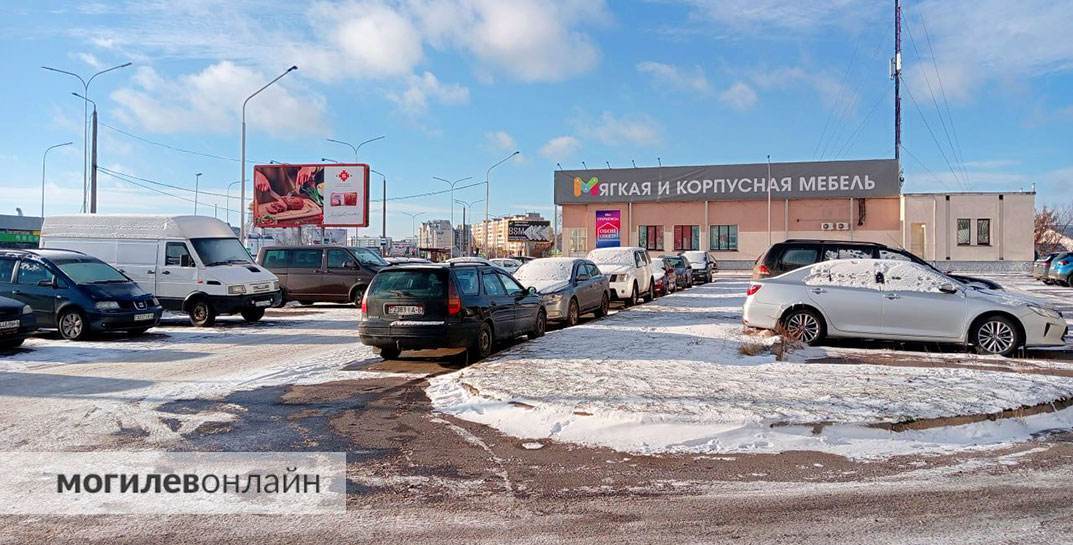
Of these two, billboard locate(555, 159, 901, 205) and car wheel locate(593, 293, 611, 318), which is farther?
billboard locate(555, 159, 901, 205)

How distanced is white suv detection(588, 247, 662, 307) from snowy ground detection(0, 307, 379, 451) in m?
8.16

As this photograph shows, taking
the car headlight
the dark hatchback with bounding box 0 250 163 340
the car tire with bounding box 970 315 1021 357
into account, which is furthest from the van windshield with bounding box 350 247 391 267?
the car headlight

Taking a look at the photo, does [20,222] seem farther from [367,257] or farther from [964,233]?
[964,233]

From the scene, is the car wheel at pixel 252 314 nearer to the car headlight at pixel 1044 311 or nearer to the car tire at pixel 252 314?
the car tire at pixel 252 314

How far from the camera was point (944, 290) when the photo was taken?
477 inches

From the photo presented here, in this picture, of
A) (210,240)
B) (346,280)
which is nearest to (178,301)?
(210,240)

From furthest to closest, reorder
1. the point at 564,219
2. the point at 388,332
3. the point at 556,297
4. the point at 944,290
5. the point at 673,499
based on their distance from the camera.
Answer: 1. the point at 564,219
2. the point at 556,297
3. the point at 944,290
4. the point at 388,332
5. the point at 673,499

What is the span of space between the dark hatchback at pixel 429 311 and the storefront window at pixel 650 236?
1885 inches

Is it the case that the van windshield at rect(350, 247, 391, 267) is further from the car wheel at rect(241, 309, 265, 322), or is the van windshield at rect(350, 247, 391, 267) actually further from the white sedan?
the white sedan

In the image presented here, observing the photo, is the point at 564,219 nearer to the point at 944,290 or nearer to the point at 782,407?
the point at 944,290

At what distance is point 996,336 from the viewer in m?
11.8

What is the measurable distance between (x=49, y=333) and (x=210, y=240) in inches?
165

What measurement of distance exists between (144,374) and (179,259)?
819 centimetres

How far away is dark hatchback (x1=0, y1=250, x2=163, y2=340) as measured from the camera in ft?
47.3
